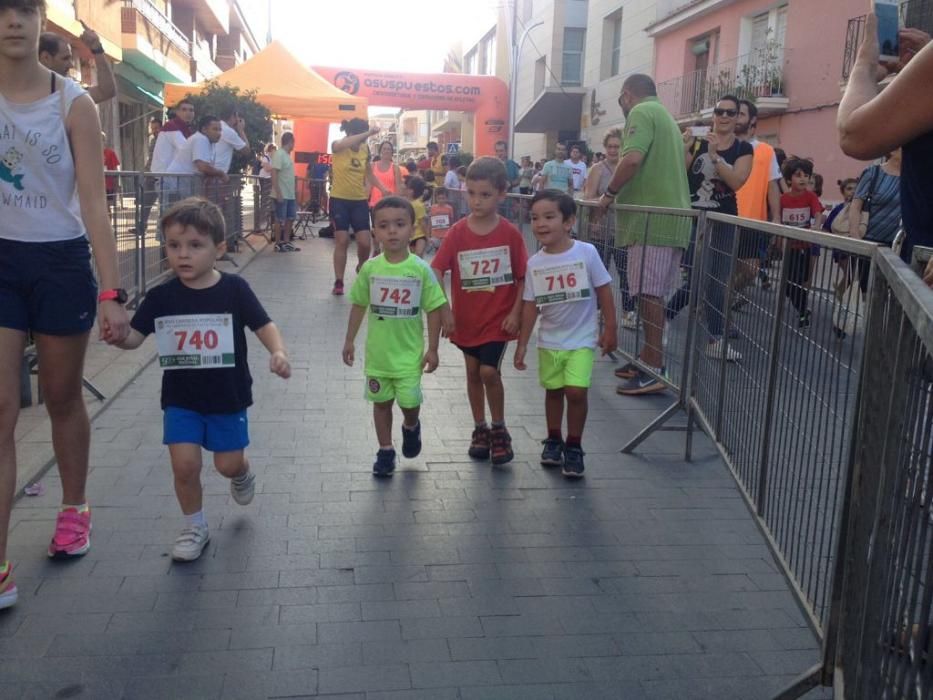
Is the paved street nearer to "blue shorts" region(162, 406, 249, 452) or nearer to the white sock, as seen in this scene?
the white sock

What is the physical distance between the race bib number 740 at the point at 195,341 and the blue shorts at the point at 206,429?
0.66ft

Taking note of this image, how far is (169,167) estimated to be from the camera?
1236 cm

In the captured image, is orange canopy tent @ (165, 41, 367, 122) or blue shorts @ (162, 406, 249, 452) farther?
orange canopy tent @ (165, 41, 367, 122)

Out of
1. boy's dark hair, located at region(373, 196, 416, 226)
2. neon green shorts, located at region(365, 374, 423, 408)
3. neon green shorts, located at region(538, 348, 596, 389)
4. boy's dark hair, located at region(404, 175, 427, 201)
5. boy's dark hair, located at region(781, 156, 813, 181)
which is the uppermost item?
boy's dark hair, located at region(781, 156, 813, 181)

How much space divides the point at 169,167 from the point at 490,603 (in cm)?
1015

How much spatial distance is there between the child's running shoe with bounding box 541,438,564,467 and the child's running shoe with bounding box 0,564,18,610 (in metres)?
2.67

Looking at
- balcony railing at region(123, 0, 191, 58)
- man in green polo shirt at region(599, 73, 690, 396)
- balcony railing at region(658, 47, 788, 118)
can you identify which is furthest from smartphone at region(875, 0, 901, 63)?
balcony railing at region(123, 0, 191, 58)

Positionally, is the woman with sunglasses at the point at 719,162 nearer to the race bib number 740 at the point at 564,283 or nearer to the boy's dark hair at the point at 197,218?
the race bib number 740 at the point at 564,283

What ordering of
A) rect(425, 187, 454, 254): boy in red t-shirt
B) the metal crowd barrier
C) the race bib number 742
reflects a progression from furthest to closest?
1. rect(425, 187, 454, 254): boy in red t-shirt
2. the race bib number 742
3. the metal crowd barrier

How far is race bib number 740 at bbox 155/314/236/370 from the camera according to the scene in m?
3.80

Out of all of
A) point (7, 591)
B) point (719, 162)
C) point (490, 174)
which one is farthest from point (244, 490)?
point (719, 162)

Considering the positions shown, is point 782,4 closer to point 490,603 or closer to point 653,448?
point 653,448

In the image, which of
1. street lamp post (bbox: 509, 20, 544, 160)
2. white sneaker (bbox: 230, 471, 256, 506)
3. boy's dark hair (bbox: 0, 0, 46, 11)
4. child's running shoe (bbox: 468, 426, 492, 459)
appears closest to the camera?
boy's dark hair (bbox: 0, 0, 46, 11)

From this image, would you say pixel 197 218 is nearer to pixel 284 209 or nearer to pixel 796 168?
pixel 796 168
